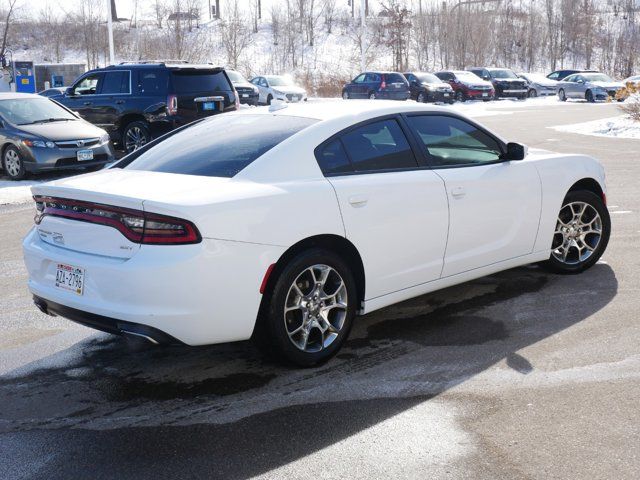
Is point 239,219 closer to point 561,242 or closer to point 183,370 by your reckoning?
point 183,370

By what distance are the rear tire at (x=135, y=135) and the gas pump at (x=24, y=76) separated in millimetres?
19594

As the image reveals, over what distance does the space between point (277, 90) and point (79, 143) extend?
21461 mm

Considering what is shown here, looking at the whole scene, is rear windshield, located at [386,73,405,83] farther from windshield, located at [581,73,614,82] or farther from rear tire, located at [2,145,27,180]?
rear tire, located at [2,145,27,180]

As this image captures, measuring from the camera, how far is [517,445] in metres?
3.88

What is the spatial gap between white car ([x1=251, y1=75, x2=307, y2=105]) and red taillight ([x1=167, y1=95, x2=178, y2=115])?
18.3 meters

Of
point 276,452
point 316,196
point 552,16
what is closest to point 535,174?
point 316,196

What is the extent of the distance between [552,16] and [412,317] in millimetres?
71609

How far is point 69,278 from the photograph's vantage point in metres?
4.64

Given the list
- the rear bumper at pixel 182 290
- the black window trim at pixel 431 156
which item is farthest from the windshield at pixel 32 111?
the rear bumper at pixel 182 290

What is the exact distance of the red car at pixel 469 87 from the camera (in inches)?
1550

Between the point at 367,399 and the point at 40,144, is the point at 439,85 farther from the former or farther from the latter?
the point at 367,399

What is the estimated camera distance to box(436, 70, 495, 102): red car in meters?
39.4

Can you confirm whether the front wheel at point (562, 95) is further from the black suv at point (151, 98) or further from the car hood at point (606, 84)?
the black suv at point (151, 98)

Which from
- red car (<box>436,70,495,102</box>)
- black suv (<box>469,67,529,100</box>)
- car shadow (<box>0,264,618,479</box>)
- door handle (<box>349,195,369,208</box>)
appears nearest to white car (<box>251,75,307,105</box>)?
red car (<box>436,70,495,102</box>)
